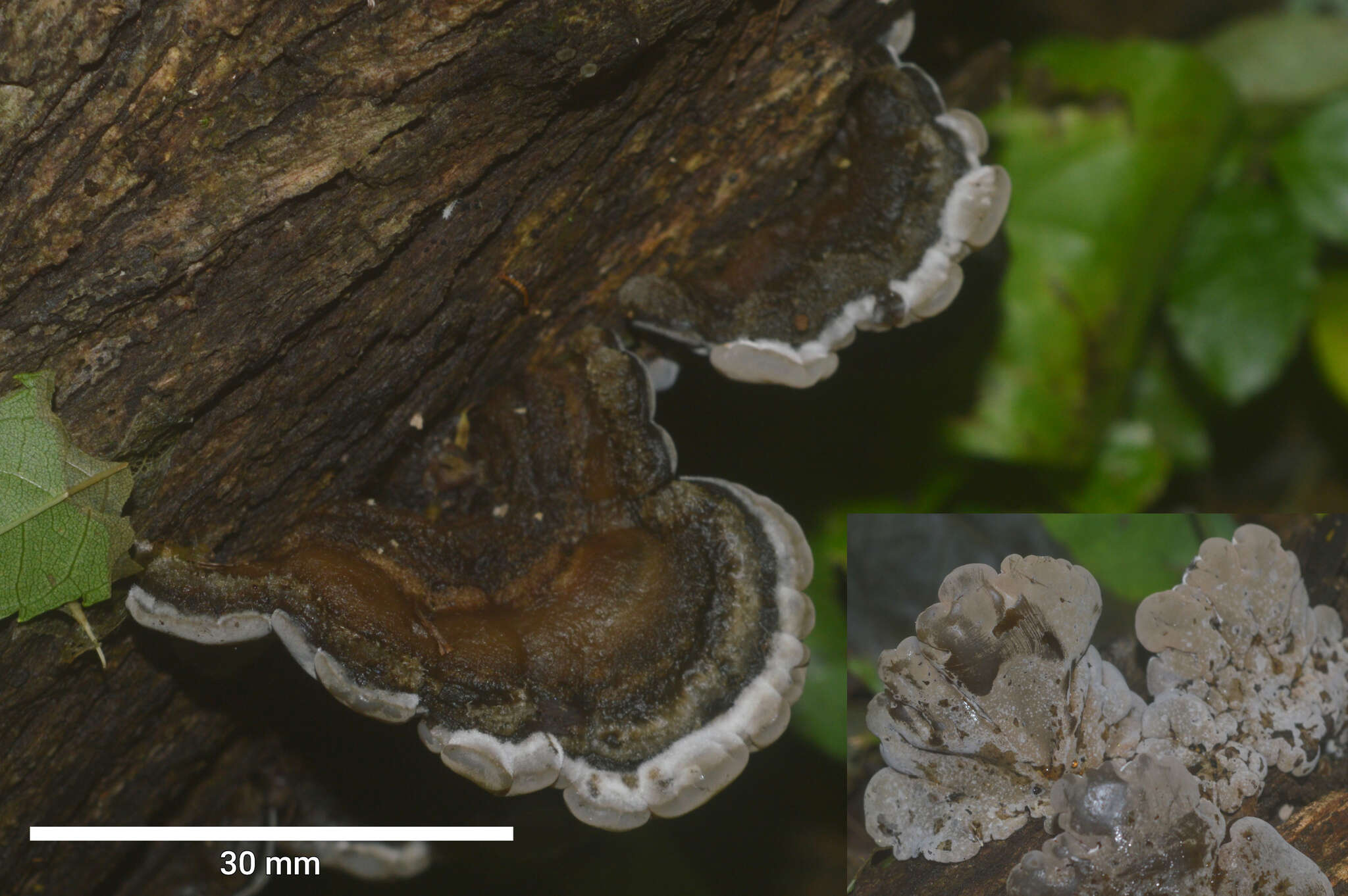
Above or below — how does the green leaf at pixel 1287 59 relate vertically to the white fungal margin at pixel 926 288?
below

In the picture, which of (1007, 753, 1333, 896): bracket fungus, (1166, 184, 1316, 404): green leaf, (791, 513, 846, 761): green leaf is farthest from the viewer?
(1166, 184, 1316, 404): green leaf

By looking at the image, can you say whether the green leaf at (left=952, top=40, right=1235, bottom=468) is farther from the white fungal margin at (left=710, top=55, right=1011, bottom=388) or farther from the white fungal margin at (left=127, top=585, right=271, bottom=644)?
the white fungal margin at (left=127, top=585, right=271, bottom=644)

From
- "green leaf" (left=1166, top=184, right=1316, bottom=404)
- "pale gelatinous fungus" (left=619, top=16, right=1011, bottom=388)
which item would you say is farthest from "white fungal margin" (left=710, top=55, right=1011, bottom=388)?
"green leaf" (left=1166, top=184, right=1316, bottom=404)

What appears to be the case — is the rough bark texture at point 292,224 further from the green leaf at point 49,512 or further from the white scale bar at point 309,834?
the white scale bar at point 309,834

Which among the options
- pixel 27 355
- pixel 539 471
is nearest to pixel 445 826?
pixel 539 471

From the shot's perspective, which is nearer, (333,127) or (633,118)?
(333,127)

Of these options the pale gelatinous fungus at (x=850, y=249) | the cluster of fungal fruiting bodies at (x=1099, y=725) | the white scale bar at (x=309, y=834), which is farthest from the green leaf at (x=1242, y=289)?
the white scale bar at (x=309, y=834)

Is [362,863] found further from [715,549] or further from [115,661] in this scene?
[715,549]
